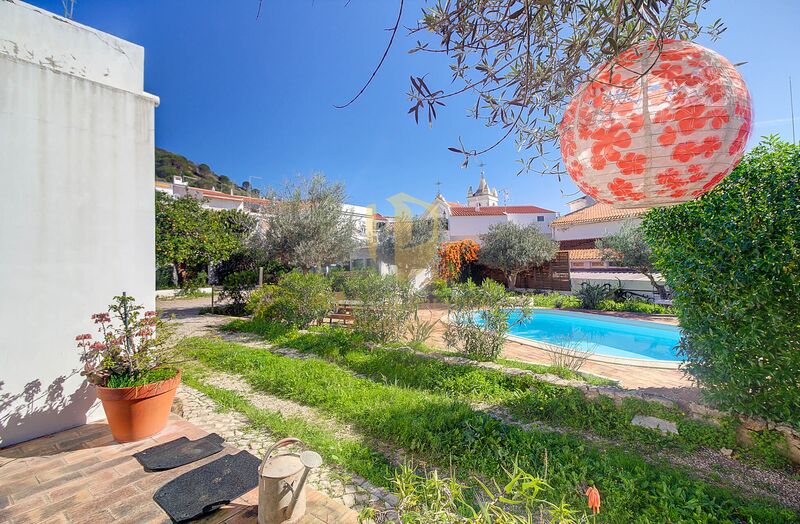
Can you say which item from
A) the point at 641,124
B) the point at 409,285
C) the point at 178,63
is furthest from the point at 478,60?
the point at 178,63

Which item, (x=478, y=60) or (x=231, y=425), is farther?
(x=231, y=425)

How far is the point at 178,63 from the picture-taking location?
51.6ft

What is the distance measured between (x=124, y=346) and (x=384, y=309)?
15.4 feet

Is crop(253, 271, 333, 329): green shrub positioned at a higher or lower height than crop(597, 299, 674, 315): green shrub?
higher

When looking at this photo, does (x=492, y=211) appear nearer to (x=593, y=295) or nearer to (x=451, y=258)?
(x=451, y=258)

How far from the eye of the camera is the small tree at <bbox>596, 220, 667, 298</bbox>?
13.7 meters

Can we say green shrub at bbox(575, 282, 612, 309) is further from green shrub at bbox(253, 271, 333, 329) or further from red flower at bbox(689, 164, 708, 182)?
red flower at bbox(689, 164, 708, 182)

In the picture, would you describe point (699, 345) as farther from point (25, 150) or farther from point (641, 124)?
point (25, 150)

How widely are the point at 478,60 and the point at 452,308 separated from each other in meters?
5.48

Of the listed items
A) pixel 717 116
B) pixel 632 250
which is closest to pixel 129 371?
pixel 717 116

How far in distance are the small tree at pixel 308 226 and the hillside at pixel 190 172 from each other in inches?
1305

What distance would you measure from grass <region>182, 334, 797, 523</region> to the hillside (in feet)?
144

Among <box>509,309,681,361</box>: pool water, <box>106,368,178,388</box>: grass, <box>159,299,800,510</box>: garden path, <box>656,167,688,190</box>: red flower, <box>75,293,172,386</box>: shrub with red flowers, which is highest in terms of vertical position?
<box>656,167,688,190</box>: red flower

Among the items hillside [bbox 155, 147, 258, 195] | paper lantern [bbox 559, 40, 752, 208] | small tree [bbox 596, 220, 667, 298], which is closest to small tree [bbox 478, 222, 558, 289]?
small tree [bbox 596, 220, 667, 298]
